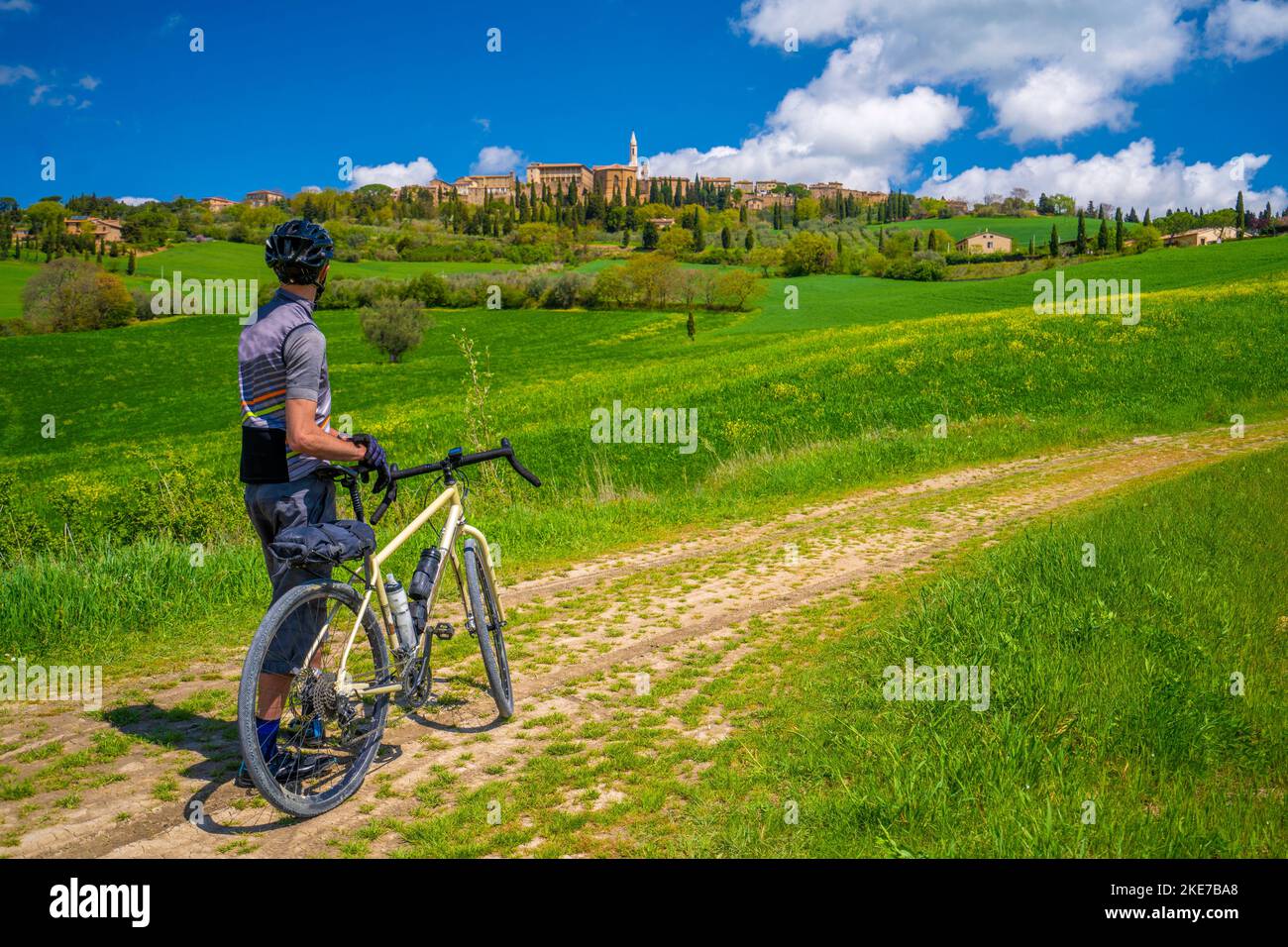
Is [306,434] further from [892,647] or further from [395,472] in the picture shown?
[892,647]

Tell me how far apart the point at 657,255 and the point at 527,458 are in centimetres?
7408

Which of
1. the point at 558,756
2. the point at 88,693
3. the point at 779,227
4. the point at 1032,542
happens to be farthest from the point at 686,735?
the point at 779,227

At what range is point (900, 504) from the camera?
1267cm

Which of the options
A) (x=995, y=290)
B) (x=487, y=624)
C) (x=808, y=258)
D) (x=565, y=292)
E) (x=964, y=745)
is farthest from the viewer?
(x=808, y=258)

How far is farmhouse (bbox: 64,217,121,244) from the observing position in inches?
4739

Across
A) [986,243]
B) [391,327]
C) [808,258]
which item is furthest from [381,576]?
[986,243]

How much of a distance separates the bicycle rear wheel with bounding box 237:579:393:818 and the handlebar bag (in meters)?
0.15

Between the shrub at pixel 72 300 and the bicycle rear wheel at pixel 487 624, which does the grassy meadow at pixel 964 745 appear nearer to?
the bicycle rear wheel at pixel 487 624

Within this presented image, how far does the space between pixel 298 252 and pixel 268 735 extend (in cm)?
238

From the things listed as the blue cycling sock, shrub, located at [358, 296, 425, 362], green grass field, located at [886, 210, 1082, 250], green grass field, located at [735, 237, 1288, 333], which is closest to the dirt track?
the blue cycling sock

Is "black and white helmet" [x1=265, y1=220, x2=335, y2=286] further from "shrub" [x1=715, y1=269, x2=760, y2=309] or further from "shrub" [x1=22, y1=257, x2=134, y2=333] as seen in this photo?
"shrub" [x1=22, y1=257, x2=134, y2=333]

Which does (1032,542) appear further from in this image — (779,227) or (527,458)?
(779,227)

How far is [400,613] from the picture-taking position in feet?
15.1
